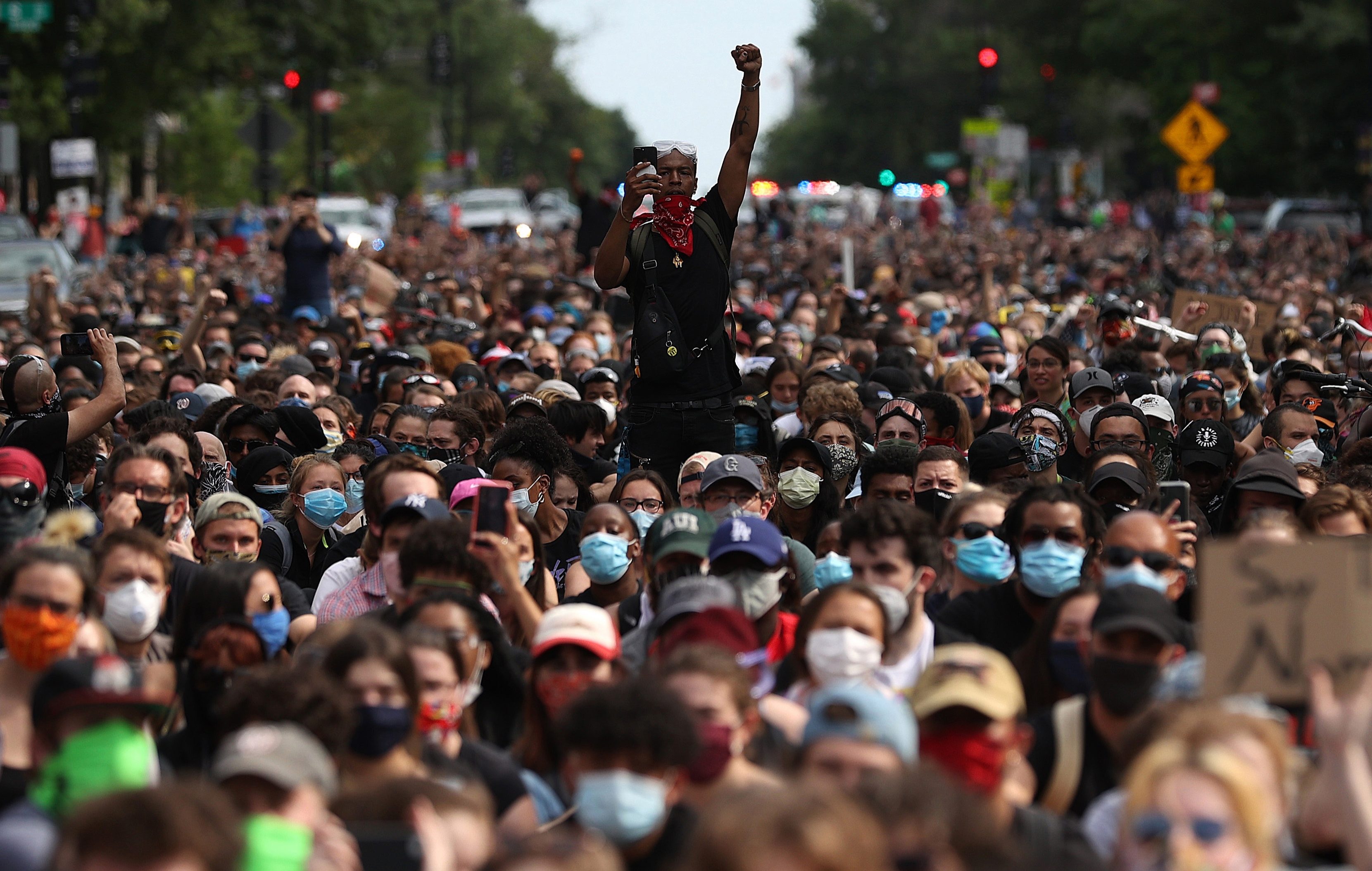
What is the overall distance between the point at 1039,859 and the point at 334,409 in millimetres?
7370

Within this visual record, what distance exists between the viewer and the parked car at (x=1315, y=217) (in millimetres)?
34188

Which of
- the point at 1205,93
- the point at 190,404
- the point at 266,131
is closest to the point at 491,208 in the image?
the point at 1205,93

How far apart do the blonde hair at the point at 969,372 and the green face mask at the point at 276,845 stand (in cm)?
810

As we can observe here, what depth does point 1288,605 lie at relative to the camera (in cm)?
496

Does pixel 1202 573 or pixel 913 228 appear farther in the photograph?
pixel 913 228

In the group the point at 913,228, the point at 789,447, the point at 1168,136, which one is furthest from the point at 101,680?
the point at 913,228

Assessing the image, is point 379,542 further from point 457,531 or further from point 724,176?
point 724,176

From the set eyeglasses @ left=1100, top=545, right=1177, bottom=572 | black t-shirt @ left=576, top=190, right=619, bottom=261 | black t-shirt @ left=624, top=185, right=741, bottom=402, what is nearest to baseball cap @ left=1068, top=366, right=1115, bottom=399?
black t-shirt @ left=624, top=185, right=741, bottom=402

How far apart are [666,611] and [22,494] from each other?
282 centimetres

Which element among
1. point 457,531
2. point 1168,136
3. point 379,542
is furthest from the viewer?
point 1168,136

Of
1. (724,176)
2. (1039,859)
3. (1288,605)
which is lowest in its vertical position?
(1039,859)

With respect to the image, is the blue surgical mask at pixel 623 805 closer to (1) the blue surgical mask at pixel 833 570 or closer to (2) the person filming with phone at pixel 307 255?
(1) the blue surgical mask at pixel 833 570

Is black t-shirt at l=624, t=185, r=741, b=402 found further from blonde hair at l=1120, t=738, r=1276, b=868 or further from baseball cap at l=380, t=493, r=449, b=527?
blonde hair at l=1120, t=738, r=1276, b=868

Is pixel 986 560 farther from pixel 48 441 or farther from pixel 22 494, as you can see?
pixel 48 441
